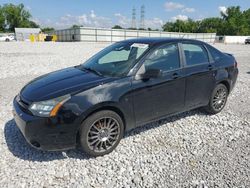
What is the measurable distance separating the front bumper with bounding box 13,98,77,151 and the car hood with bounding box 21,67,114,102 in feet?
0.97

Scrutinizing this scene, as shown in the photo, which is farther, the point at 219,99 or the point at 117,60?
the point at 219,99

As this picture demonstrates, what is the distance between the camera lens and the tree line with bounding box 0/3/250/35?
72750mm

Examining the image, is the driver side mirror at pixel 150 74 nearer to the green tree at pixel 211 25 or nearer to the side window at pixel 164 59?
the side window at pixel 164 59

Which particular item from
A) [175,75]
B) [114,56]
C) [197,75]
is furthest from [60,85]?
[197,75]

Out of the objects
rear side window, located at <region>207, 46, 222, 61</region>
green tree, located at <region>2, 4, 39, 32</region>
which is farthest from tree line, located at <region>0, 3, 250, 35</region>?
rear side window, located at <region>207, 46, 222, 61</region>

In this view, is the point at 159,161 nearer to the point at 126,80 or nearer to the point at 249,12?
the point at 126,80

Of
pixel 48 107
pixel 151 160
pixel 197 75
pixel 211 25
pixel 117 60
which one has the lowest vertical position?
pixel 151 160

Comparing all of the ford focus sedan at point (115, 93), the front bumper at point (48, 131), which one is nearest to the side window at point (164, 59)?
the ford focus sedan at point (115, 93)

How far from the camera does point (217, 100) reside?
455cm

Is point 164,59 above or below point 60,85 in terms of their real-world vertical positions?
above

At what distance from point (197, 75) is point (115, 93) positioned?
5.87 ft

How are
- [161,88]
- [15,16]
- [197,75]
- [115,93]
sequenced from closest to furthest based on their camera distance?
[115,93] → [161,88] → [197,75] → [15,16]

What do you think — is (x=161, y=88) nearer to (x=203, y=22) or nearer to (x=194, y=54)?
(x=194, y=54)

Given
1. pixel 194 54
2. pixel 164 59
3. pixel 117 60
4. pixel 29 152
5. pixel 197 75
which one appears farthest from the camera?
pixel 194 54
